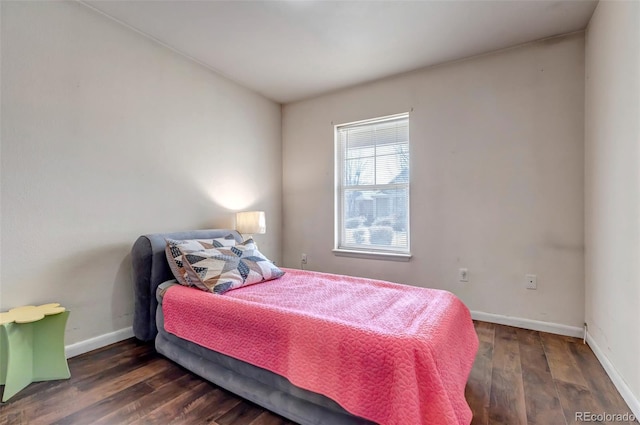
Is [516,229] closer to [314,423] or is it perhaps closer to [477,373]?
[477,373]

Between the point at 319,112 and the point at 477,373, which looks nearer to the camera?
the point at 477,373

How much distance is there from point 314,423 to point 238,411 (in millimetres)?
427

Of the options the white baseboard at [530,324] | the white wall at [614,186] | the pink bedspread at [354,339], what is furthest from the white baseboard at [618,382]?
the pink bedspread at [354,339]

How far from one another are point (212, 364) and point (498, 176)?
2.69 metres

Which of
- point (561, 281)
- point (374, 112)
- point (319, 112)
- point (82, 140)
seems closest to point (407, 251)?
point (561, 281)

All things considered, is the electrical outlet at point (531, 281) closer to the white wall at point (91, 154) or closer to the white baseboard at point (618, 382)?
the white baseboard at point (618, 382)

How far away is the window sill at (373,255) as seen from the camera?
9.98 ft

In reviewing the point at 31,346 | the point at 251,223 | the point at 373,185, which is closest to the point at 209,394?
the point at 31,346

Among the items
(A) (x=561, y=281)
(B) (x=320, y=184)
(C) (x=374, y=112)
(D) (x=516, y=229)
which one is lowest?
(A) (x=561, y=281)

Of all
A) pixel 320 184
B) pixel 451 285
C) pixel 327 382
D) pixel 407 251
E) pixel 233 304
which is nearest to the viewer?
pixel 327 382

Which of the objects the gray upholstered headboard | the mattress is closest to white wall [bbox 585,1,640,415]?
the mattress

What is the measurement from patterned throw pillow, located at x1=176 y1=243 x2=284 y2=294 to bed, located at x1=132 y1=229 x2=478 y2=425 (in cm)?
7

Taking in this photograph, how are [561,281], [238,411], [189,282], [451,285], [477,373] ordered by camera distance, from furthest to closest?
1. [451,285]
2. [561,281]
3. [189,282]
4. [477,373]
5. [238,411]

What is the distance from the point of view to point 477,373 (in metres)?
1.80
